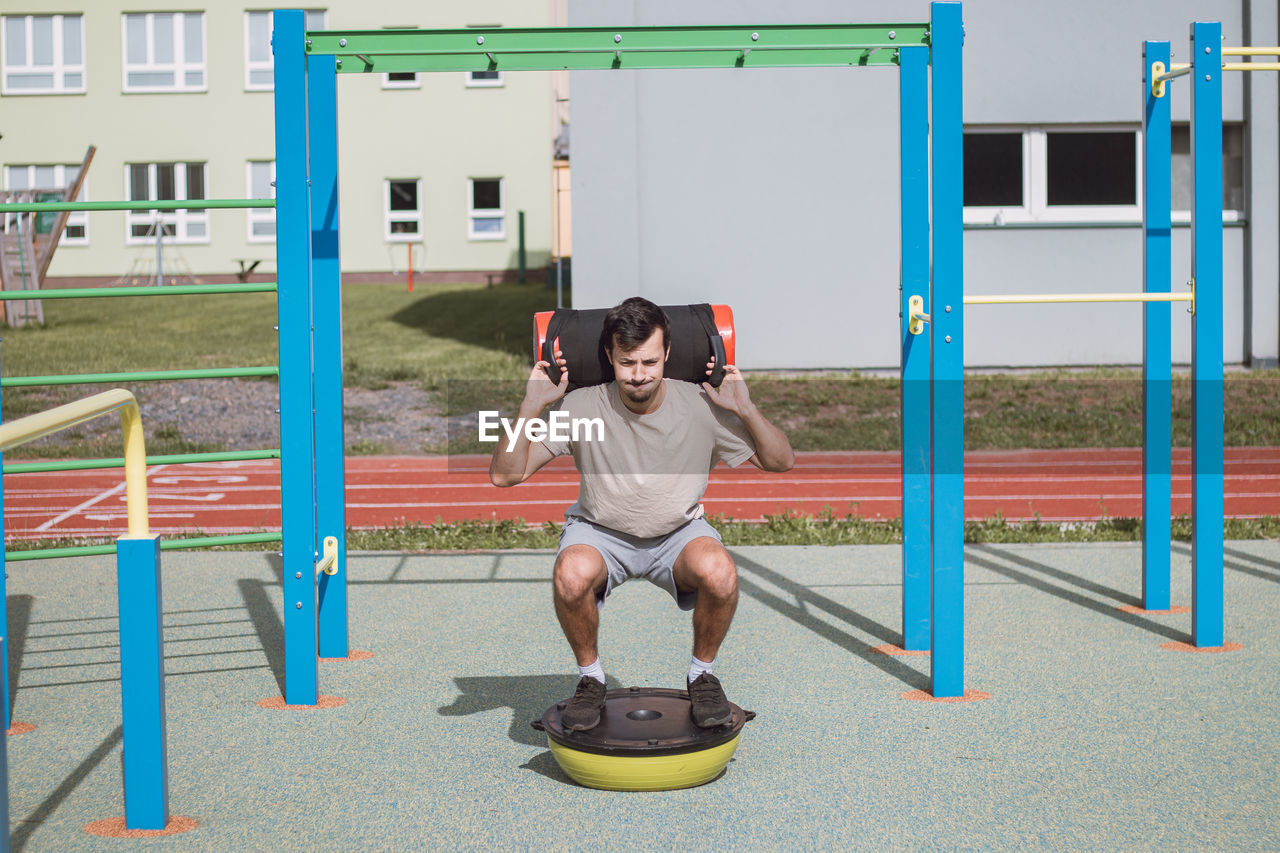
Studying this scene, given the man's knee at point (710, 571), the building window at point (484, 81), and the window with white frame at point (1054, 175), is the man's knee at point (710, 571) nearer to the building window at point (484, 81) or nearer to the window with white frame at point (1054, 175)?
the window with white frame at point (1054, 175)

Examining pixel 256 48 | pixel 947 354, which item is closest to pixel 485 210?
pixel 256 48

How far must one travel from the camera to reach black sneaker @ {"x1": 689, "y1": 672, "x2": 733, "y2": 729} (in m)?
3.77

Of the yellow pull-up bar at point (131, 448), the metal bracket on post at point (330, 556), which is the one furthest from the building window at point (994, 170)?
the yellow pull-up bar at point (131, 448)

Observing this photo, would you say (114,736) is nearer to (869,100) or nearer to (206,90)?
(869,100)

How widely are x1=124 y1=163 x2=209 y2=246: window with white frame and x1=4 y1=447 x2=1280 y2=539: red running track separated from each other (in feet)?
57.1

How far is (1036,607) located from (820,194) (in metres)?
8.32

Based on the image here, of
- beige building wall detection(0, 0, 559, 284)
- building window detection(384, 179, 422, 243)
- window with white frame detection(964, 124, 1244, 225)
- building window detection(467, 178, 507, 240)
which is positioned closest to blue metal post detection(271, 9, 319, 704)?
window with white frame detection(964, 124, 1244, 225)

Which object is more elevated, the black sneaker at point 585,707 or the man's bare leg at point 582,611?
the man's bare leg at point 582,611

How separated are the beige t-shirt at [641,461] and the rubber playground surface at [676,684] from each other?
78cm

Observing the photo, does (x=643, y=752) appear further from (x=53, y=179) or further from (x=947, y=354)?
(x=53, y=179)

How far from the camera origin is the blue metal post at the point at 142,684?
11.0ft

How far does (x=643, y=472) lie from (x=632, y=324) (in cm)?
49

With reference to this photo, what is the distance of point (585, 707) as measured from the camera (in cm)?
386

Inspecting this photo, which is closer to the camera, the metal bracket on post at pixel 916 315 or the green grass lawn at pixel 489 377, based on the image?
the metal bracket on post at pixel 916 315
